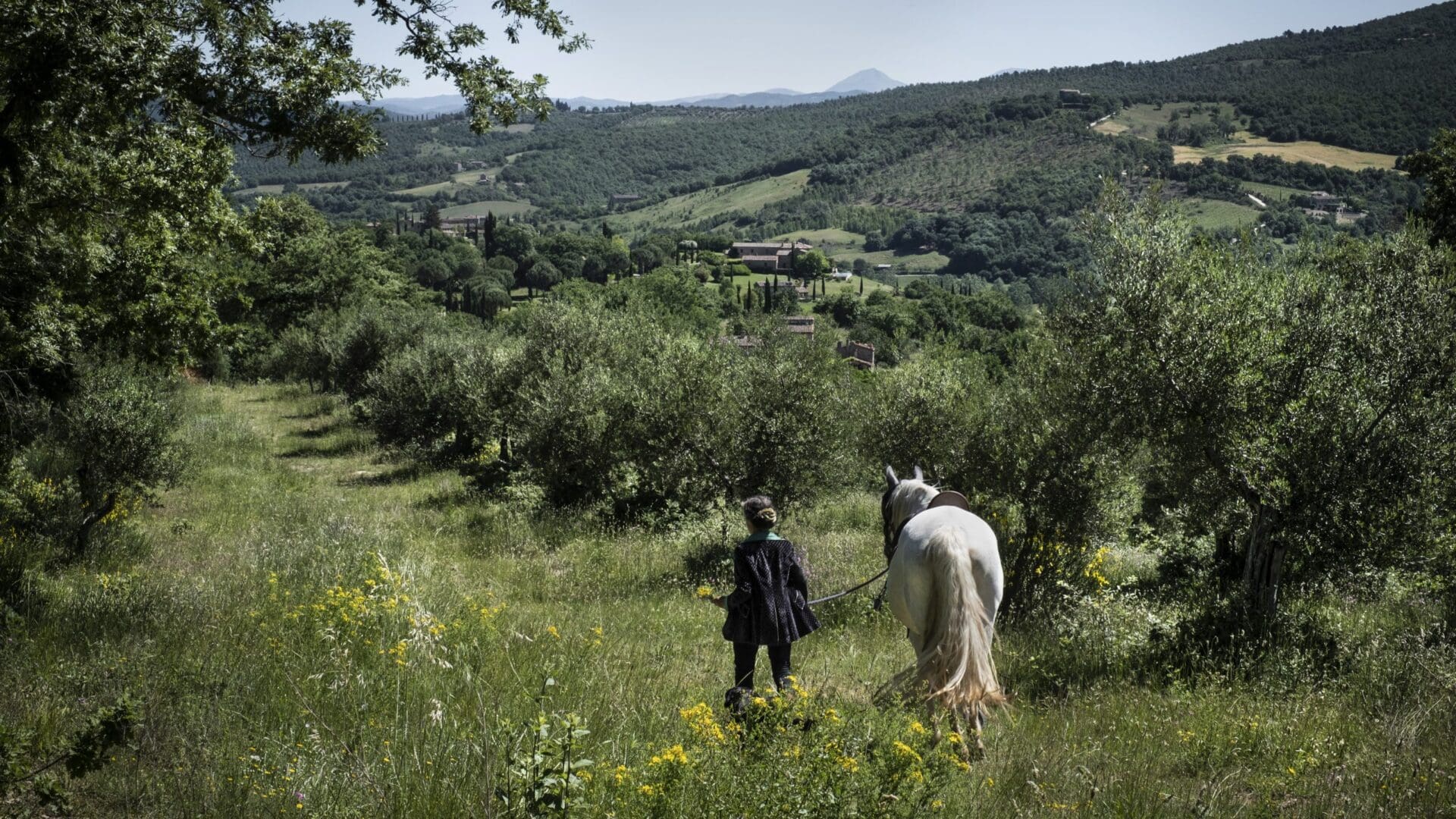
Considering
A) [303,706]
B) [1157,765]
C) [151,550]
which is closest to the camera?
[303,706]

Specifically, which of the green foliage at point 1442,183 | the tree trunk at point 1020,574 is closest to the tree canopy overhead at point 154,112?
the tree trunk at point 1020,574

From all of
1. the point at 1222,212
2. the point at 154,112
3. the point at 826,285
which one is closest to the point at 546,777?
the point at 154,112

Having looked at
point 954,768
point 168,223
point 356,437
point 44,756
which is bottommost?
point 356,437

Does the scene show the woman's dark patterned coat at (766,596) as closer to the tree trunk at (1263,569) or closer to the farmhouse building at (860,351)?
the tree trunk at (1263,569)

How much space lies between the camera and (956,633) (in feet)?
19.4

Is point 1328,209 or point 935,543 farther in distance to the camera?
point 1328,209

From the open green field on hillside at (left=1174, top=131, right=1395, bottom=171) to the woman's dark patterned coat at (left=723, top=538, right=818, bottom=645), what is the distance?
19839 centimetres

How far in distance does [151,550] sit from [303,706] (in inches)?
360

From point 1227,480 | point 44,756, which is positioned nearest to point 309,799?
point 44,756

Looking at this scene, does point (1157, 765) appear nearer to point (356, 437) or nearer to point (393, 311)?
point (356, 437)

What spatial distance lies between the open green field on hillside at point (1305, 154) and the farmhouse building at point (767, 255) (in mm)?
86037

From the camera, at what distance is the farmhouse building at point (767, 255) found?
597 ft

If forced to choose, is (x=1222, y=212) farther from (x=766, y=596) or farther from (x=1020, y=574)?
(x=766, y=596)

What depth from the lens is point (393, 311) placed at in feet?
134
